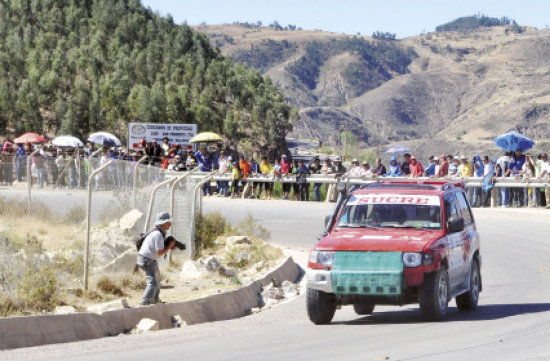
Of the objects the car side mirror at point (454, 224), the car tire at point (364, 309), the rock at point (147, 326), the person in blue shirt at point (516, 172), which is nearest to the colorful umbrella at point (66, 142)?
the person in blue shirt at point (516, 172)

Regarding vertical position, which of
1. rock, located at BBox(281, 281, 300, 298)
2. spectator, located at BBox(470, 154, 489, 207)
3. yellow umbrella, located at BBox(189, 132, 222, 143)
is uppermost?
yellow umbrella, located at BBox(189, 132, 222, 143)

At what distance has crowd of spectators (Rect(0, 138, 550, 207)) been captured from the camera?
2050 cm

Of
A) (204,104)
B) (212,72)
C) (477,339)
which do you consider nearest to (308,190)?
(477,339)

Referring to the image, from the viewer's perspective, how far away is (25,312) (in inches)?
491

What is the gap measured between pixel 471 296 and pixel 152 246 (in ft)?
15.1

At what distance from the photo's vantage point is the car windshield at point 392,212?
Result: 1309 centimetres

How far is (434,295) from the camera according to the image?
39.7 ft

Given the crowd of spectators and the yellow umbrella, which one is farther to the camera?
the yellow umbrella

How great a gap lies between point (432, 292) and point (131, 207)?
8.37m

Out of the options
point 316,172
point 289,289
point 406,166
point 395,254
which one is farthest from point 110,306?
point 316,172

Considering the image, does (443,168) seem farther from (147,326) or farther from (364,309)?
(147,326)

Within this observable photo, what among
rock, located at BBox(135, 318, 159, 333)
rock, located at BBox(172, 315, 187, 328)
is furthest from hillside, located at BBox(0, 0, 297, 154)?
rock, located at BBox(135, 318, 159, 333)

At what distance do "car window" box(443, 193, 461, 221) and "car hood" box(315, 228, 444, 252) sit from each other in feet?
2.08

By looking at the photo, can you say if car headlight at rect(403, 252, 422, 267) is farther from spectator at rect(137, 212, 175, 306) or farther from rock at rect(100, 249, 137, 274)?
rock at rect(100, 249, 137, 274)
